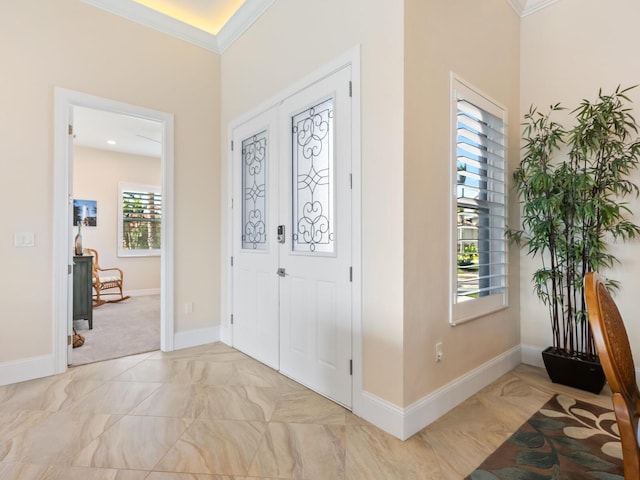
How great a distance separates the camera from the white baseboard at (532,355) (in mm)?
2984

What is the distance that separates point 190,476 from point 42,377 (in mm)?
2044

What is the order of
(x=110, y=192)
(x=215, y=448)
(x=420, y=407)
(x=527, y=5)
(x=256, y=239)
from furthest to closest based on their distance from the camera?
(x=110, y=192)
(x=256, y=239)
(x=527, y=5)
(x=420, y=407)
(x=215, y=448)

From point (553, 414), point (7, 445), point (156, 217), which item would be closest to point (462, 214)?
point (553, 414)

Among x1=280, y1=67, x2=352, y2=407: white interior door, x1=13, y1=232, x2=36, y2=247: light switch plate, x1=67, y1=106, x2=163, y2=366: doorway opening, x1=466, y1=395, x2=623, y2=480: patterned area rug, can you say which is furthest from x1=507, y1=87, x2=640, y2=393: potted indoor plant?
x1=67, y1=106, x2=163, y2=366: doorway opening

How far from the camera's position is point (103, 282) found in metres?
5.65

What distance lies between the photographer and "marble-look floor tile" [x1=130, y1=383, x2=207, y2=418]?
7.14 feet

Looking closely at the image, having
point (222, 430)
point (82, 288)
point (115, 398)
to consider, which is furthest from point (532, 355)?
point (82, 288)

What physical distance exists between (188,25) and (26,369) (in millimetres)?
3557

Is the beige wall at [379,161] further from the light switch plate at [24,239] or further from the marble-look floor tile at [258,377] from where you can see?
the light switch plate at [24,239]

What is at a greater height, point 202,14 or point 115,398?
point 202,14

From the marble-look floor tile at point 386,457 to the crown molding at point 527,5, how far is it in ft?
11.8

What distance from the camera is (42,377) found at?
275cm

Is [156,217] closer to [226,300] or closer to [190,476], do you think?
[226,300]

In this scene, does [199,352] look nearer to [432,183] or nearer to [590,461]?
[432,183]
